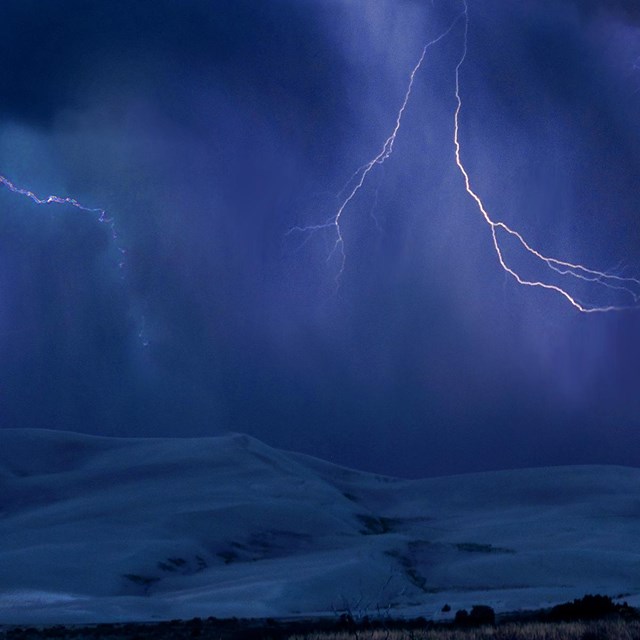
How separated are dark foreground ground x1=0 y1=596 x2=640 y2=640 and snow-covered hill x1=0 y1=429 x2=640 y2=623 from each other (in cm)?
131

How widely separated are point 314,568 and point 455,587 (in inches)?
124

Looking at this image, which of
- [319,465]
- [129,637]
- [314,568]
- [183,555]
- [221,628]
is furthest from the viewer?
[319,465]

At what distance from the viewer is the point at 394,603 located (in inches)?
734

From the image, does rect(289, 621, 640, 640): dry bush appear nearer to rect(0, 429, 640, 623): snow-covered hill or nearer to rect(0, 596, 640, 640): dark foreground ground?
rect(0, 596, 640, 640): dark foreground ground

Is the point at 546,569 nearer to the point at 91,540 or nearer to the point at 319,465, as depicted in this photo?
the point at 91,540

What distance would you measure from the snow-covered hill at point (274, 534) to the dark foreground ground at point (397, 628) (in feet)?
4.29

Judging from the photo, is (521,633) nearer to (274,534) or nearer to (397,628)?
(397,628)

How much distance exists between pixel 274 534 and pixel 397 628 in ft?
48.0

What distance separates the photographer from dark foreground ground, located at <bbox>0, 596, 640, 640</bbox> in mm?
11703

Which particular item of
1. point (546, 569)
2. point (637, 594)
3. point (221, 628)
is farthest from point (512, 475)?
point (221, 628)

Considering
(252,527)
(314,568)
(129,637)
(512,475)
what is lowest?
(129,637)

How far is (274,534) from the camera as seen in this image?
27.8 meters

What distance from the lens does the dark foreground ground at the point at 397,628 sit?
1170 cm

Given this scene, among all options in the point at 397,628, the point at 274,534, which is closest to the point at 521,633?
the point at 397,628
